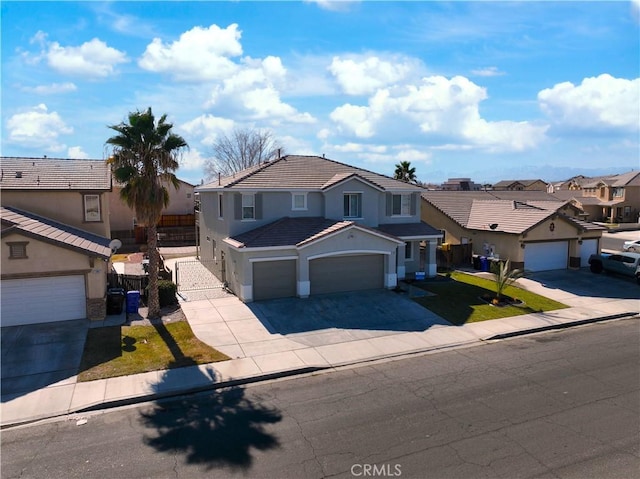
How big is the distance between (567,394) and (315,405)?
707cm

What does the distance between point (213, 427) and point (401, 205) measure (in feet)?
65.4

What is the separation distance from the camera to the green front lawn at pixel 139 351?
568 inches

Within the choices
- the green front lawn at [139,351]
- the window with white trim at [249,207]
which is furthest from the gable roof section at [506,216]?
the green front lawn at [139,351]

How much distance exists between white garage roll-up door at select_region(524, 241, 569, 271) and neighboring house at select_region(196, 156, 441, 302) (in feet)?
21.6

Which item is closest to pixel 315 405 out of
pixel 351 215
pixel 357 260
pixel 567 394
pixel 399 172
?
pixel 567 394

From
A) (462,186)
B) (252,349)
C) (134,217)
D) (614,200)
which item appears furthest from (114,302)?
(462,186)

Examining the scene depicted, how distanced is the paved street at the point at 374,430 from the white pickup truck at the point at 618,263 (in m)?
14.7

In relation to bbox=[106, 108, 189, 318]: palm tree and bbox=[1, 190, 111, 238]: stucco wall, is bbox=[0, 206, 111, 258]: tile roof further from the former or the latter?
bbox=[106, 108, 189, 318]: palm tree

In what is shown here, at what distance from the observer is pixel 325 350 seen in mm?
16547

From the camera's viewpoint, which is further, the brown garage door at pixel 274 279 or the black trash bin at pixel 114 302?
the brown garage door at pixel 274 279

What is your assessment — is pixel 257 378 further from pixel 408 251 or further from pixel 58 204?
pixel 408 251

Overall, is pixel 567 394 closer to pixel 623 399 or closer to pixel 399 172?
pixel 623 399

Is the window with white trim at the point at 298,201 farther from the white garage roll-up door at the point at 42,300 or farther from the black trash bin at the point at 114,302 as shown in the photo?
the white garage roll-up door at the point at 42,300

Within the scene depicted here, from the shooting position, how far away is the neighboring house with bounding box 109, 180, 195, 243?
4128 cm
